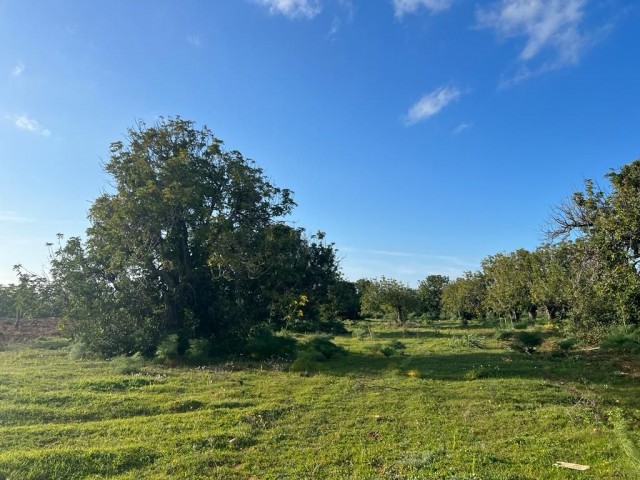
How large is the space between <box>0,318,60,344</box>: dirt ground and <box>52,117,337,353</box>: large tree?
1121cm

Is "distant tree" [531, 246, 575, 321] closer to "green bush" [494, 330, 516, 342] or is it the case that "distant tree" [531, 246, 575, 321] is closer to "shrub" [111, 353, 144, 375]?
"green bush" [494, 330, 516, 342]

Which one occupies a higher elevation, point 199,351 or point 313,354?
point 199,351

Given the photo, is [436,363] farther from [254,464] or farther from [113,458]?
[113,458]

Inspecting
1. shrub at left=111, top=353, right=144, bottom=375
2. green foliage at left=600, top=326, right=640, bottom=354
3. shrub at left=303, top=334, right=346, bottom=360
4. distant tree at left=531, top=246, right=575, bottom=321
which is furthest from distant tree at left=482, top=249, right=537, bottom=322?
shrub at left=111, top=353, right=144, bottom=375

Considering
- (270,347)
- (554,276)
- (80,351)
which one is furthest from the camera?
(554,276)

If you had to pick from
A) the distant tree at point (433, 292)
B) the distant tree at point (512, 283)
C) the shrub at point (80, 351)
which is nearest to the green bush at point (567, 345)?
the distant tree at point (512, 283)

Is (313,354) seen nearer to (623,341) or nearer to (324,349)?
(324,349)

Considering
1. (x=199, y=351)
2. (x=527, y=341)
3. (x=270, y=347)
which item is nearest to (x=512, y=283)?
(x=527, y=341)

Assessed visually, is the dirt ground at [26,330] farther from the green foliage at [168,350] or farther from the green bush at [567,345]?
the green bush at [567,345]

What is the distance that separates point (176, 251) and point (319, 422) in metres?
15.2

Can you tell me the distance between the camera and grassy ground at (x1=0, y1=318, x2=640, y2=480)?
23.9 ft

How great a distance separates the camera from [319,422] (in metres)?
9.95

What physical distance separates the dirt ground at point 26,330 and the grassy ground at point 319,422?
613 inches

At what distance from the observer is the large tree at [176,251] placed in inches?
817
